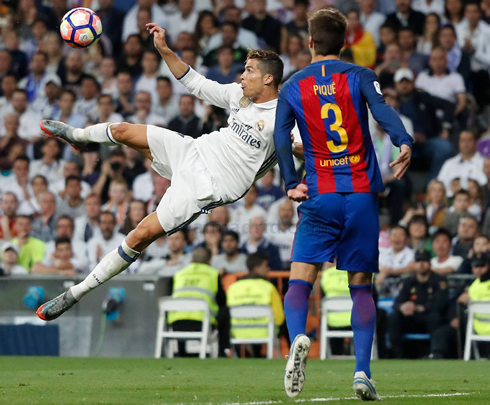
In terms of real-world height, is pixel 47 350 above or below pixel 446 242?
below

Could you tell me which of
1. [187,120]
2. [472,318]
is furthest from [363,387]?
[187,120]

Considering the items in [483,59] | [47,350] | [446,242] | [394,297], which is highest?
[483,59]

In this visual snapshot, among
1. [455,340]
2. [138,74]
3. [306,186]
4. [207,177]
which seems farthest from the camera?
[138,74]

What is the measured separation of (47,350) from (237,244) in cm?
297

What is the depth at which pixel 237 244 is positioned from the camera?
1269cm

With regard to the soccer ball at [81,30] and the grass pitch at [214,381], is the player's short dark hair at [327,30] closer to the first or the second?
the grass pitch at [214,381]

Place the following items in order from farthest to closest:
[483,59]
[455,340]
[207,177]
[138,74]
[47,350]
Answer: [138,74], [483,59], [47,350], [455,340], [207,177]

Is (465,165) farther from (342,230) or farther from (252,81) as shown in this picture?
(342,230)

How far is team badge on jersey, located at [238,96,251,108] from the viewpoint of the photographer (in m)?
7.26

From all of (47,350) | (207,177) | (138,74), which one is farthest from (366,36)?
(207,177)

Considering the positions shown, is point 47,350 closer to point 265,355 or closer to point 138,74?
point 265,355

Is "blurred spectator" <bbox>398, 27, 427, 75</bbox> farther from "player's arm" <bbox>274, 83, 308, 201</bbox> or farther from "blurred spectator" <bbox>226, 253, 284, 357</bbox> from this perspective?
"player's arm" <bbox>274, 83, 308, 201</bbox>

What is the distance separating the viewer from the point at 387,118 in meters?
5.34

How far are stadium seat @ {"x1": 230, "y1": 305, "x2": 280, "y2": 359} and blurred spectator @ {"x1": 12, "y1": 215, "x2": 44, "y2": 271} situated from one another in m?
3.51
